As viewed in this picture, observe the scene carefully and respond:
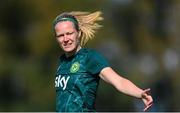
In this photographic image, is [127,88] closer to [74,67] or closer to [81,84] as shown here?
[81,84]

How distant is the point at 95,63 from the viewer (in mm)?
5938

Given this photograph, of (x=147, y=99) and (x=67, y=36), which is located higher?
(x=67, y=36)

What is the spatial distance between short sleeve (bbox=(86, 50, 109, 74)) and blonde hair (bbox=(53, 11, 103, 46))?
0.25 m

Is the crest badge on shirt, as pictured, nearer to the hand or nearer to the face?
the face

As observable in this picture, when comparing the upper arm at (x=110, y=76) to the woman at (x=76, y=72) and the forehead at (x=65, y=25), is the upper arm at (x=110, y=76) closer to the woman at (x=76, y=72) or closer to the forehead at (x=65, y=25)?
the woman at (x=76, y=72)

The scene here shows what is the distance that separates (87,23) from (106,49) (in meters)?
16.5

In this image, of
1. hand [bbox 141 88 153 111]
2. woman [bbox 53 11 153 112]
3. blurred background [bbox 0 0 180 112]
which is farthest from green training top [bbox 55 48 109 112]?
blurred background [bbox 0 0 180 112]

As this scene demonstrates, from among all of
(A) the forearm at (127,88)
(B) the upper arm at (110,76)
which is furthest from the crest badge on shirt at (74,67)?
(A) the forearm at (127,88)

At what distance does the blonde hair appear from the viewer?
6.25 meters

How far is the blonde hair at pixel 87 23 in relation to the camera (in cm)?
625

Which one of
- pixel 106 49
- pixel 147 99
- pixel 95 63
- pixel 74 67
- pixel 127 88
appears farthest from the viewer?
pixel 106 49

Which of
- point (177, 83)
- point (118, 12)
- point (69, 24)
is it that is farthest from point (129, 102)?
point (69, 24)

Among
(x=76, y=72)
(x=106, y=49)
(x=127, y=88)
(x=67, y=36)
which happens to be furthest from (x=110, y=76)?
(x=106, y=49)

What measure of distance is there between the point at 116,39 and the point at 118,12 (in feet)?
4.07
